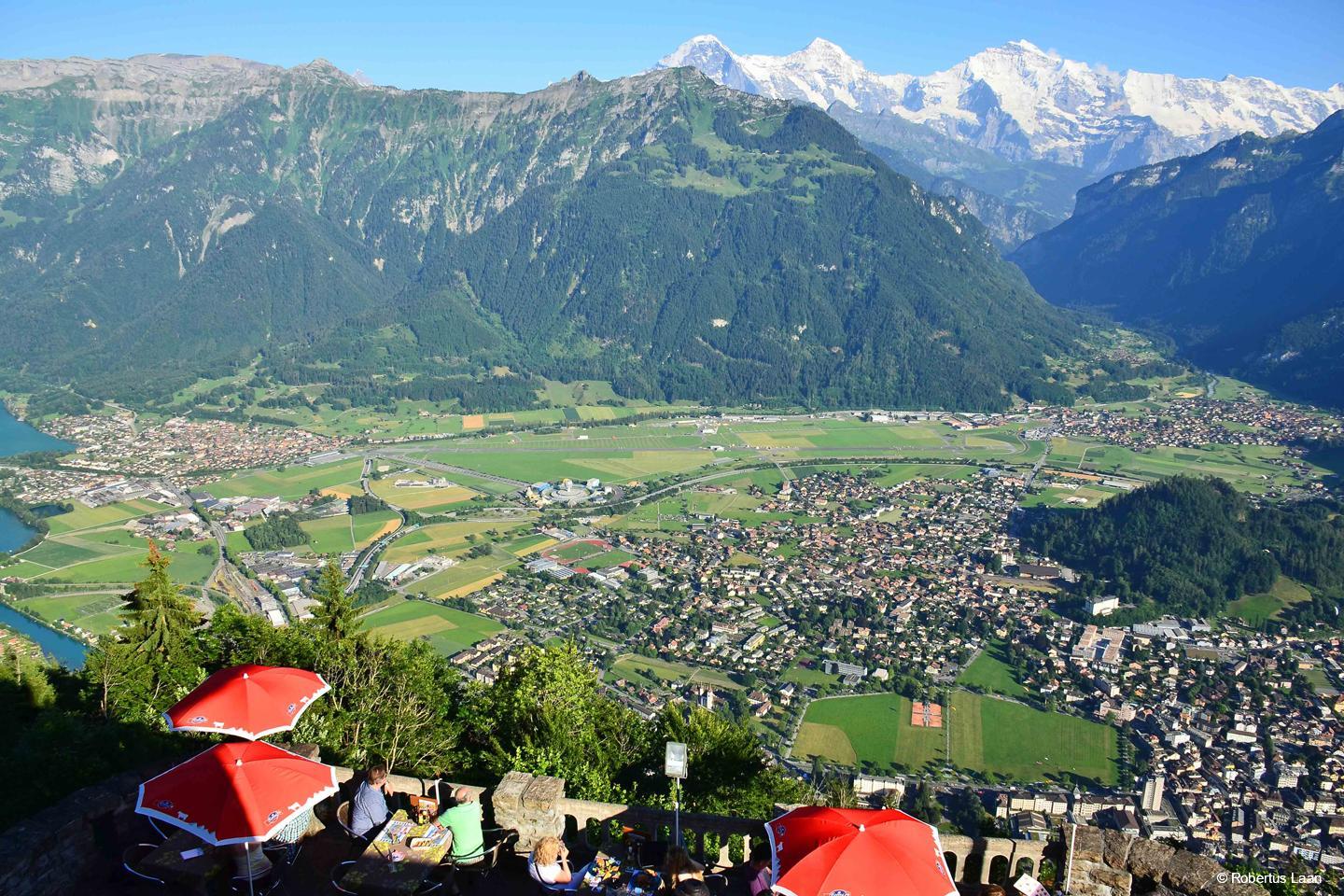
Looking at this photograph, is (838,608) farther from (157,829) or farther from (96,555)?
(96,555)

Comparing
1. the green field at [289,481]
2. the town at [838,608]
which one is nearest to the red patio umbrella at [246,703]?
the town at [838,608]

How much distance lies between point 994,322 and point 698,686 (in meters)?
134

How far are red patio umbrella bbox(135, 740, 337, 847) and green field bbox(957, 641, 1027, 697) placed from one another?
39.9 meters

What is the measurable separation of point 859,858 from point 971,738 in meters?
33.1

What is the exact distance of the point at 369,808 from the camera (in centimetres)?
1052

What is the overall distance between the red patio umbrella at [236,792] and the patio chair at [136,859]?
77 cm

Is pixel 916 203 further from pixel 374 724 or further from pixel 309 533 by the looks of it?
pixel 374 724

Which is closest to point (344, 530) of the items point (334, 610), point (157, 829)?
point (334, 610)

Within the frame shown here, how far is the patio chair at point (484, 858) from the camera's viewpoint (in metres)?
10.1

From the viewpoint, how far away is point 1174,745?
37.2m

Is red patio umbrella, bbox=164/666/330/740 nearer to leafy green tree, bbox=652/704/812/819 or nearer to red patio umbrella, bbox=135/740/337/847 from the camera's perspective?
red patio umbrella, bbox=135/740/337/847

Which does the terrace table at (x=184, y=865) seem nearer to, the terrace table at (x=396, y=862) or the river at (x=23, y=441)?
the terrace table at (x=396, y=862)

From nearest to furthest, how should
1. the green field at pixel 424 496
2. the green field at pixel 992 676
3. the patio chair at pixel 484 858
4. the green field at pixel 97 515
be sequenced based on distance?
the patio chair at pixel 484 858 < the green field at pixel 992 676 < the green field at pixel 97 515 < the green field at pixel 424 496

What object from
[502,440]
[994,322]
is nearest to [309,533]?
[502,440]
